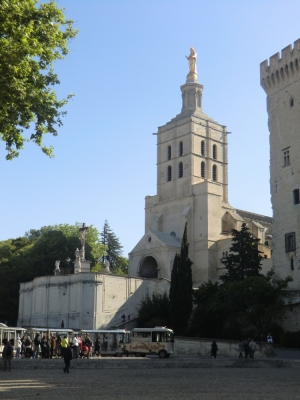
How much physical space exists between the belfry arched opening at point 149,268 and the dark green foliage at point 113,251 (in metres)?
21.2

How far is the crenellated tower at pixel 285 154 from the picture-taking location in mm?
48625

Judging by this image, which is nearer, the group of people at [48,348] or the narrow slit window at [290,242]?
the group of people at [48,348]

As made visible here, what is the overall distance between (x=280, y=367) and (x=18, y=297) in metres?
44.7

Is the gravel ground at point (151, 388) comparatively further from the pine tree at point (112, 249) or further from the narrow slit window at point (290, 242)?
the pine tree at point (112, 249)

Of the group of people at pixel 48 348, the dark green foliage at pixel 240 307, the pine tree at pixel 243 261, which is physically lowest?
the group of people at pixel 48 348

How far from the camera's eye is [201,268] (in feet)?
224

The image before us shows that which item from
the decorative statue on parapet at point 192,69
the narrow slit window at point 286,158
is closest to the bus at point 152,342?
the narrow slit window at point 286,158

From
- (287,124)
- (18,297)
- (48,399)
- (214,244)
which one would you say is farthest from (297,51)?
(48,399)

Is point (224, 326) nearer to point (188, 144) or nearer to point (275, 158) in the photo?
point (275, 158)

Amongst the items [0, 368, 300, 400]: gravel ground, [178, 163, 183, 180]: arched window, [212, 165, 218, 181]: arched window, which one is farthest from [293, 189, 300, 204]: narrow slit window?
[0, 368, 300, 400]: gravel ground

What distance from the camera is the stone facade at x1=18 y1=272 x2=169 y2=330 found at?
173 ft

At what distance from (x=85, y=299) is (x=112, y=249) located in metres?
40.9

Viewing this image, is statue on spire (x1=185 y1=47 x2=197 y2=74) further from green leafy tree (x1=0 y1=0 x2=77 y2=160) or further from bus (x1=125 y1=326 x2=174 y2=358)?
green leafy tree (x1=0 y1=0 x2=77 y2=160)

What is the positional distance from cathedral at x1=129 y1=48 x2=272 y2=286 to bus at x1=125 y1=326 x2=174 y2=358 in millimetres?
26255
